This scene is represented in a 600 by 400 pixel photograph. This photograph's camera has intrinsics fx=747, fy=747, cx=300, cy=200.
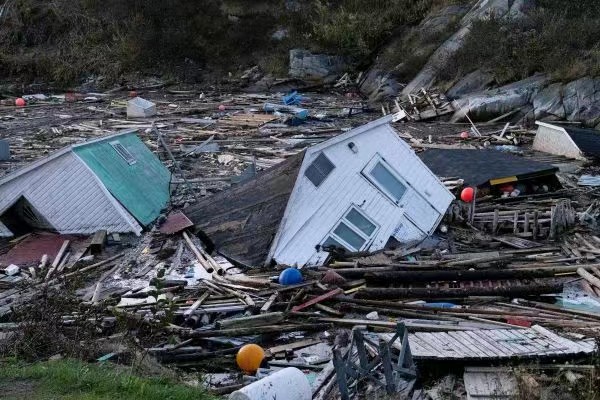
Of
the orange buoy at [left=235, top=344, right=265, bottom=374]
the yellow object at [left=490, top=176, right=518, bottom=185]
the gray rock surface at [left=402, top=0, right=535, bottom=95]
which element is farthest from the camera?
the gray rock surface at [left=402, top=0, right=535, bottom=95]

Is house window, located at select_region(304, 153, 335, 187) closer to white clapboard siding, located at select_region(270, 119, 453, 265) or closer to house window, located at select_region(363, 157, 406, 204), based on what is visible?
white clapboard siding, located at select_region(270, 119, 453, 265)

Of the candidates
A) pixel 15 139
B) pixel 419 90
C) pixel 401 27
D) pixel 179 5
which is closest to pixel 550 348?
pixel 15 139

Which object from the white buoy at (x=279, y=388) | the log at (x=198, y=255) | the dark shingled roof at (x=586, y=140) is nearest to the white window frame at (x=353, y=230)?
the log at (x=198, y=255)

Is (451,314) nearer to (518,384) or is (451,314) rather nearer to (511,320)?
(511,320)

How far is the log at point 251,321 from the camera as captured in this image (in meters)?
9.94

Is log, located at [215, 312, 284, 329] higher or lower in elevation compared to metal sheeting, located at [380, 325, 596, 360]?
lower

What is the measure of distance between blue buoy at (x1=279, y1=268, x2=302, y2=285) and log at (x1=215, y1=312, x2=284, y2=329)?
3.90 feet

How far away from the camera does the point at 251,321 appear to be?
32.8 ft

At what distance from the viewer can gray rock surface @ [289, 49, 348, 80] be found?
35.9 m

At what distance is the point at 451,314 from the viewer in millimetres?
10086

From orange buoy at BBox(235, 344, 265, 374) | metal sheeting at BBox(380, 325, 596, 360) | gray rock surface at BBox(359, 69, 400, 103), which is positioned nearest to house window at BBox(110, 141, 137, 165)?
orange buoy at BBox(235, 344, 265, 374)

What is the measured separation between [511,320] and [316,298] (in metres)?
2.71

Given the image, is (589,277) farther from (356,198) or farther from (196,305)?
(196,305)

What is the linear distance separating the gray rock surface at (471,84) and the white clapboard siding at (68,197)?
17.2 meters
